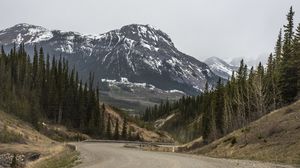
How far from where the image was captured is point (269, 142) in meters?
45.1

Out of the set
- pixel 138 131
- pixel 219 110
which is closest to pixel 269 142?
pixel 219 110

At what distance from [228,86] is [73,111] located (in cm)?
5418

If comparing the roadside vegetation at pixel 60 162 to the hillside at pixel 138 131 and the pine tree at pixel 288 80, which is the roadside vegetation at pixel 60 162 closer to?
the pine tree at pixel 288 80

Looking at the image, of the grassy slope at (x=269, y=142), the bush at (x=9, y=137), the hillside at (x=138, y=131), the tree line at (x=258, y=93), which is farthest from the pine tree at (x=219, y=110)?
the hillside at (x=138, y=131)

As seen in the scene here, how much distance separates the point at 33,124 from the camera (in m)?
111

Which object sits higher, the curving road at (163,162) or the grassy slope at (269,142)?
the grassy slope at (269,142)

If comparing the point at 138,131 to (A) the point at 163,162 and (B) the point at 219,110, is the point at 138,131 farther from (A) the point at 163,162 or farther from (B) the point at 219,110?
(A) the point at 163,162

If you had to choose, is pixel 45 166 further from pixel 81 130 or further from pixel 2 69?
pixel 81 130

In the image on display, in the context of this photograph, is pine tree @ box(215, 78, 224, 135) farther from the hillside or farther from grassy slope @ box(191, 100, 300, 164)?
the hillside

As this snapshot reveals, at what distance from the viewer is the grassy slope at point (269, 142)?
38975 mm

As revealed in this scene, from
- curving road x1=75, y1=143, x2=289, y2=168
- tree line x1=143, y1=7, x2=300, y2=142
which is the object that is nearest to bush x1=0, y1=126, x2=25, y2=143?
curving road x1=75, y1=143, x2=289, y2=168

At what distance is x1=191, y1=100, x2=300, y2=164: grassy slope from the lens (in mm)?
38975

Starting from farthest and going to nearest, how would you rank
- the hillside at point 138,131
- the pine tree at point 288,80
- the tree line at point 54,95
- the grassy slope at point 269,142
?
the hillside at point 138,131
the tree line at point 54,95
the pine tree at point 288,80
the grassy slope at point 269,142

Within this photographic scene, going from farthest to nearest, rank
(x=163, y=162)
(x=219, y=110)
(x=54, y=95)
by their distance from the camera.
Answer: (x=54, y=95) → (x=219, y=110) → (x=163, y=162)
